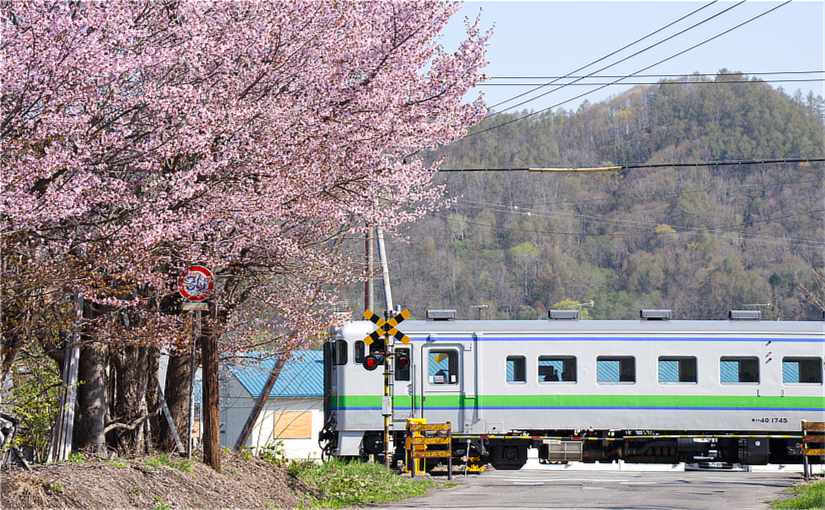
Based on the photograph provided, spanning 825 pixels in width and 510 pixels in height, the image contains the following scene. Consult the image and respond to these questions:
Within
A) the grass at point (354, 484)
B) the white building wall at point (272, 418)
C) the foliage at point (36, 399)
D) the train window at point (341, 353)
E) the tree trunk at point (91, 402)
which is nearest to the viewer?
the tree trunk at point (91, 402)

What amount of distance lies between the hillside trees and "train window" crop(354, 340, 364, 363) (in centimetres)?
1000

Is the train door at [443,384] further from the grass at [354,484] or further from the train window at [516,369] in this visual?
the grass at [354,484]

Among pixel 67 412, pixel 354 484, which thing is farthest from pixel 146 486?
pixel 354 484

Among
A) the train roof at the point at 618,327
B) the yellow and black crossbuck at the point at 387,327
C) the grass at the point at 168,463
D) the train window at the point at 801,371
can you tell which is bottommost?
the grass at the point at 168,463

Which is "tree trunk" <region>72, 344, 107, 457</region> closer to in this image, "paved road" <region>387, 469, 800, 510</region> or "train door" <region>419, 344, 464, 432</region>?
"paved road" <region>387, 469, 800, 510</region>

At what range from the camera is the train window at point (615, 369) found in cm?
2706

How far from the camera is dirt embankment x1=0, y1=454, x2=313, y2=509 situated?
12008mm

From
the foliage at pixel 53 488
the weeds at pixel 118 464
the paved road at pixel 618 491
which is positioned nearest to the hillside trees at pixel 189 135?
the weeds at pixel 118 464

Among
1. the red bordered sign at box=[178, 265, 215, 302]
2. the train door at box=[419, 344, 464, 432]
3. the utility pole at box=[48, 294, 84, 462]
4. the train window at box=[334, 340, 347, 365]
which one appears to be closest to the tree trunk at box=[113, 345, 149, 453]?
the utility pole at box=[48, 294, 84, 462]

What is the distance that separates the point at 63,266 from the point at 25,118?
5.12ft

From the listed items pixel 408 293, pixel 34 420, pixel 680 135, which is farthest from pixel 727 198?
pixel 34 420

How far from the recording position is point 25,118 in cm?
1112

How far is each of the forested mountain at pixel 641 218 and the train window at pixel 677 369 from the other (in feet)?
Answer: 258

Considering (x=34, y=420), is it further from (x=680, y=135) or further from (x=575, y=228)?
(x=680, y=135)
